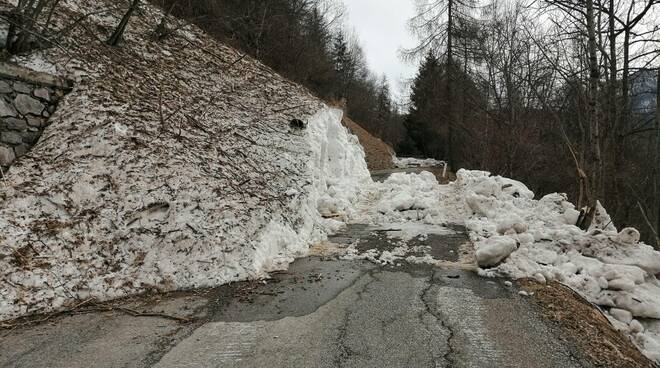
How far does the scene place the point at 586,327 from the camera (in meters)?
3.62

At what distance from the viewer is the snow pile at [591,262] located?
4145 millimetres

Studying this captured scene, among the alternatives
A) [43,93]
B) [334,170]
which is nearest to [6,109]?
[43,93]

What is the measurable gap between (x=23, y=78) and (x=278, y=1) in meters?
14.3

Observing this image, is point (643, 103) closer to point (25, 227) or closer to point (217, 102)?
point (217, 102)

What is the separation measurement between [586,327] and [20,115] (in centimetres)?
738

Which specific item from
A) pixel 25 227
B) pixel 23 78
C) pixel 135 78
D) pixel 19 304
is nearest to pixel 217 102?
pixel 135 78

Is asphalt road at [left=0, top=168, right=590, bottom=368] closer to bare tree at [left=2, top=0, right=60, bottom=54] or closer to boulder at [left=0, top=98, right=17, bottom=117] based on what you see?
boulder at [left=0, top=98, right=17, bottom=117]

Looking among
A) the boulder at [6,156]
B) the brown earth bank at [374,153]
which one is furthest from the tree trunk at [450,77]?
the boulder at [6,156]

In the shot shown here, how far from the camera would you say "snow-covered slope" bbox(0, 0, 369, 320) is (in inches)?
166

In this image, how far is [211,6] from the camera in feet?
43.3

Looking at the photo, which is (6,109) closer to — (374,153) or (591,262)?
(591,262)

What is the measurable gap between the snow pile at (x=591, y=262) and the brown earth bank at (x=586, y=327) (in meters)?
0.22

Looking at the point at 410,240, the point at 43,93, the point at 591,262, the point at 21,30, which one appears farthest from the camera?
the point at 410,240

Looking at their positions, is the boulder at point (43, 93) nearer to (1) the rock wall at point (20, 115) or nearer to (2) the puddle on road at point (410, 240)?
(1) the rock wall at point (20, 115)
